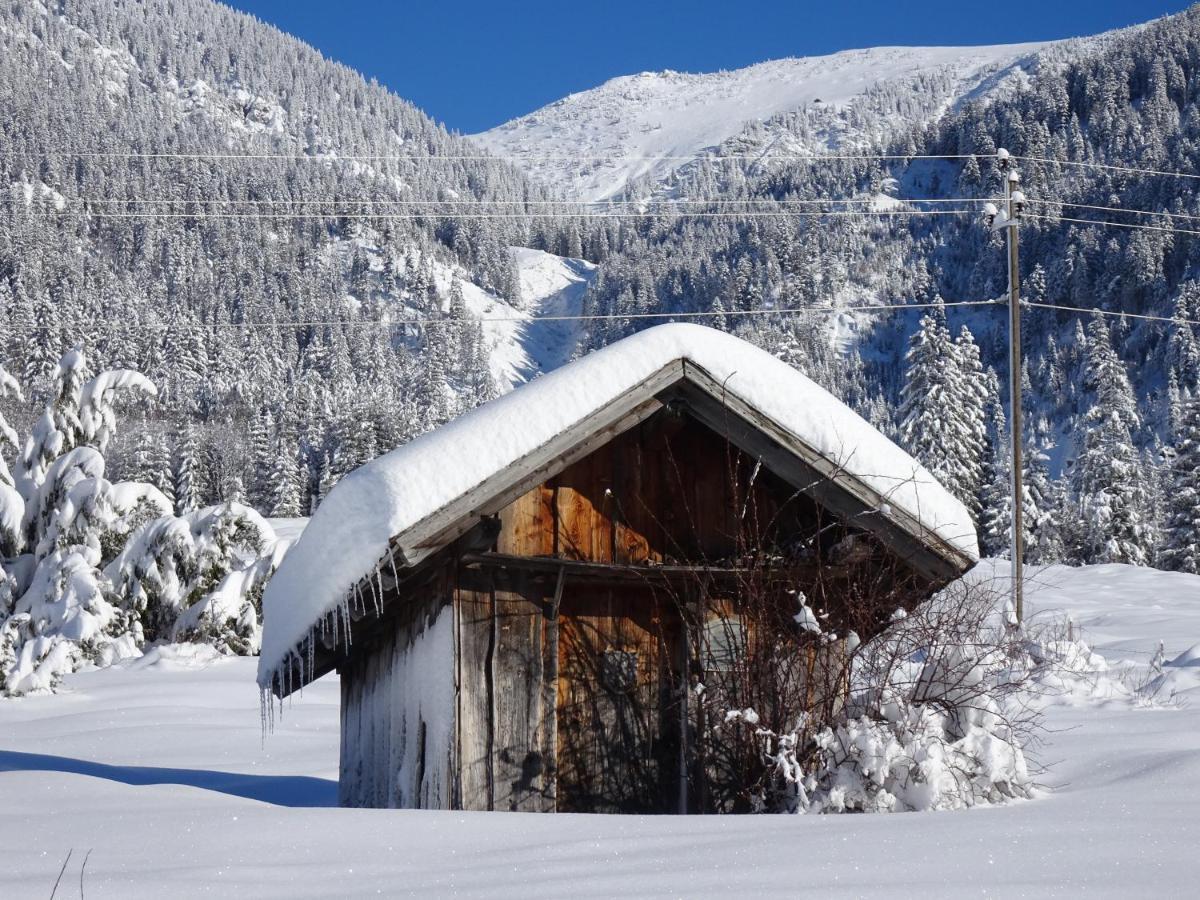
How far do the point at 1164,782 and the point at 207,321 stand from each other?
594ft

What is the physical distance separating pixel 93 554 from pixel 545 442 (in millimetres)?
17854

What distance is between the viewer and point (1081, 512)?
6338cm

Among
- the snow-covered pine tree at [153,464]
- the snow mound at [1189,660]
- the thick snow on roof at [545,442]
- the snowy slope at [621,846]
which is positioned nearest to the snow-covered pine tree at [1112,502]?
the snow mound at [1189,660]

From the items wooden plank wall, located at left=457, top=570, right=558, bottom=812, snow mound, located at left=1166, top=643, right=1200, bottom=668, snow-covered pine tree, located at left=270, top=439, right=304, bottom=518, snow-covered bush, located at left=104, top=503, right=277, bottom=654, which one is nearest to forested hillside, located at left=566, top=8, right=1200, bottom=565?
snow-covered pine tree, located at left=270, top=439, right=304, bottom=518

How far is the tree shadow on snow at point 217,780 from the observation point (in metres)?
10.3

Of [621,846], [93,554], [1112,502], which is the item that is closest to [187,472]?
[1112,502]

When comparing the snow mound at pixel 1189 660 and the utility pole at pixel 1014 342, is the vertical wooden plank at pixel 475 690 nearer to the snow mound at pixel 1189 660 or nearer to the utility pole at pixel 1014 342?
the snow mound at pixel 1189 660

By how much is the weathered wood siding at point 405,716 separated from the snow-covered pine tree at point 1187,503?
46.7 m

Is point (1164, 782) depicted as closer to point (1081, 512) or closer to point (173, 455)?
point (1081, 512)

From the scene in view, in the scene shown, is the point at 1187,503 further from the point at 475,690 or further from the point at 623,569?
the point at 475,690

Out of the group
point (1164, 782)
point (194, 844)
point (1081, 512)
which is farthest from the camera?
point (1081, 512)

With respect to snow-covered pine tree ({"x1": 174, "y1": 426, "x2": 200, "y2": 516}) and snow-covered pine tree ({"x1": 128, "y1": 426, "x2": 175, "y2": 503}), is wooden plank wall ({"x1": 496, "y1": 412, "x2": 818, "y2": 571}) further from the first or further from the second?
snow-covered pine tree ({"x1": 128, "y1": 426, "x2": 175, "y2": 503})

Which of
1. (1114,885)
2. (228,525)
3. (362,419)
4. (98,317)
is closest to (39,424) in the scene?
(228,525)

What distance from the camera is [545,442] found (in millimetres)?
7062
